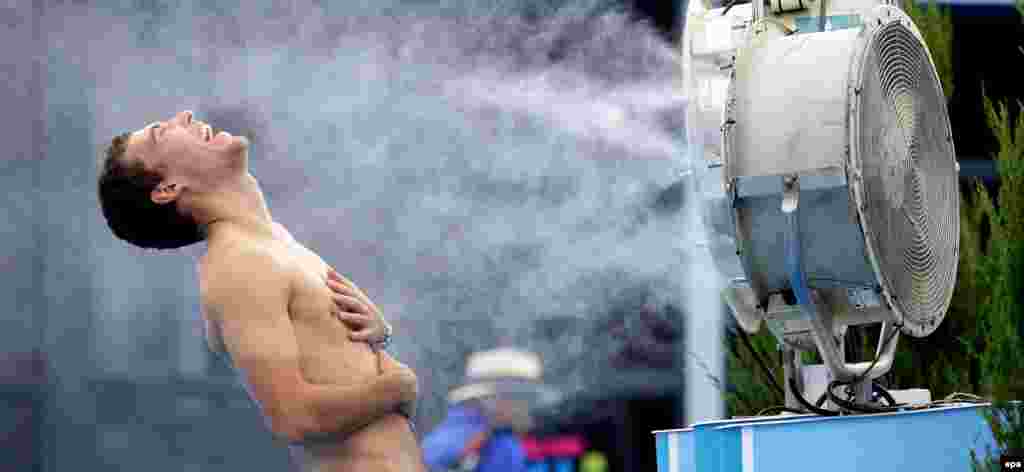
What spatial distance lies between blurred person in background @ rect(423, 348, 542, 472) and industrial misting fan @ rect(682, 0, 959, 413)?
467mm

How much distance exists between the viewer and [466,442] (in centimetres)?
266

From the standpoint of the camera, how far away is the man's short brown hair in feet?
8.44

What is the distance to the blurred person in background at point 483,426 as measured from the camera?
103 inches

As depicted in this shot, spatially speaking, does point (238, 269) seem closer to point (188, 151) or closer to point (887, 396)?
point (188, 151)

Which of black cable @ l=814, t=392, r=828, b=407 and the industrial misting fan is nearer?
the industrial misting fan

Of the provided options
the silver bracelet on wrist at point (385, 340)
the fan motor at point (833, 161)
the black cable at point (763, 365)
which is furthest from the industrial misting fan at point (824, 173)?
the silver bracelet on wrist at point (385, 340)

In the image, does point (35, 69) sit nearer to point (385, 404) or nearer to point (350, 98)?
point (350, 98)

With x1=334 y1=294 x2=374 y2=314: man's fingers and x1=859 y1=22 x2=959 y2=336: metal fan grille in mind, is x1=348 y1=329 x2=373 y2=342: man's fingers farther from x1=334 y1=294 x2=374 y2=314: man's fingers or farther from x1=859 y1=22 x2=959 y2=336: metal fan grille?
x1=859 y1=22 x2=959 y2=336: metal fan grille

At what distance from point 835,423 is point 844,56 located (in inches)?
24.8

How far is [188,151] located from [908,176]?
4.13ft

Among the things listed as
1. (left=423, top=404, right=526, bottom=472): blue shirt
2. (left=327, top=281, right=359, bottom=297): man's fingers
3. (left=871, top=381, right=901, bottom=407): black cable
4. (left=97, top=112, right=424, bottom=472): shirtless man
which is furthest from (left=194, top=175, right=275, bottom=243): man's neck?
(left=871, top=381, right=901, bottom=407): black cable

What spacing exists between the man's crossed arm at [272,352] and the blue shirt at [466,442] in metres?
0.15

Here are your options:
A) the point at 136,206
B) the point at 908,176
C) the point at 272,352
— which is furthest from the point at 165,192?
the point at 908,176

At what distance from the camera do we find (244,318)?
249cm
